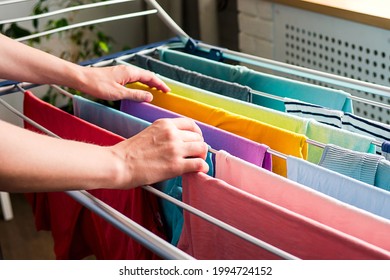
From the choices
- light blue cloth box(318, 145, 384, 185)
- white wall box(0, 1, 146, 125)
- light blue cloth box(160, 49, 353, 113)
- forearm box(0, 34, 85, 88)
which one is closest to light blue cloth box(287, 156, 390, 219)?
light blue cloth box(318, 145, 384, 185)

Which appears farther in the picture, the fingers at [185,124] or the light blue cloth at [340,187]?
the fingers at [185,124]

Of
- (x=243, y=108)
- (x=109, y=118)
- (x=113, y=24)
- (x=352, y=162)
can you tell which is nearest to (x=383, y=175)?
(x=352, y=162)

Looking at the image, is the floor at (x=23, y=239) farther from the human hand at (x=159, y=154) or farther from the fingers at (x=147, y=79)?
the human hand at (x=159, y=154)

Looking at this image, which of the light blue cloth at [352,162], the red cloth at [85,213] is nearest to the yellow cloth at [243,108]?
the light blue cloth at [352,162]

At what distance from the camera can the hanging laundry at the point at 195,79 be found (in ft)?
3.99

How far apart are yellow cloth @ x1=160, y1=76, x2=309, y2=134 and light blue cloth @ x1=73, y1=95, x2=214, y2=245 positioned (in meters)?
0.15

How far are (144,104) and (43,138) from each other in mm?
374

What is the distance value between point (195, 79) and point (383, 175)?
20.3 inches

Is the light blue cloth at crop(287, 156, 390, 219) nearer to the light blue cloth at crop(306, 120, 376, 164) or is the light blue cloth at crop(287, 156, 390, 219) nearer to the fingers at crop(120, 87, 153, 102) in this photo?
the light blue cloth at crop(306, 120, 376, 164)

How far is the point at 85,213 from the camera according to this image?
1.27 metres

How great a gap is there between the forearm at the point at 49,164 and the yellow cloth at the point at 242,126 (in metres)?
0.28

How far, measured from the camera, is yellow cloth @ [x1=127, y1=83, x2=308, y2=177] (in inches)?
39.1

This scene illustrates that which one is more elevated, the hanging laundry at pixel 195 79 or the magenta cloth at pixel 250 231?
the hanging laundry at pixel 195 79
